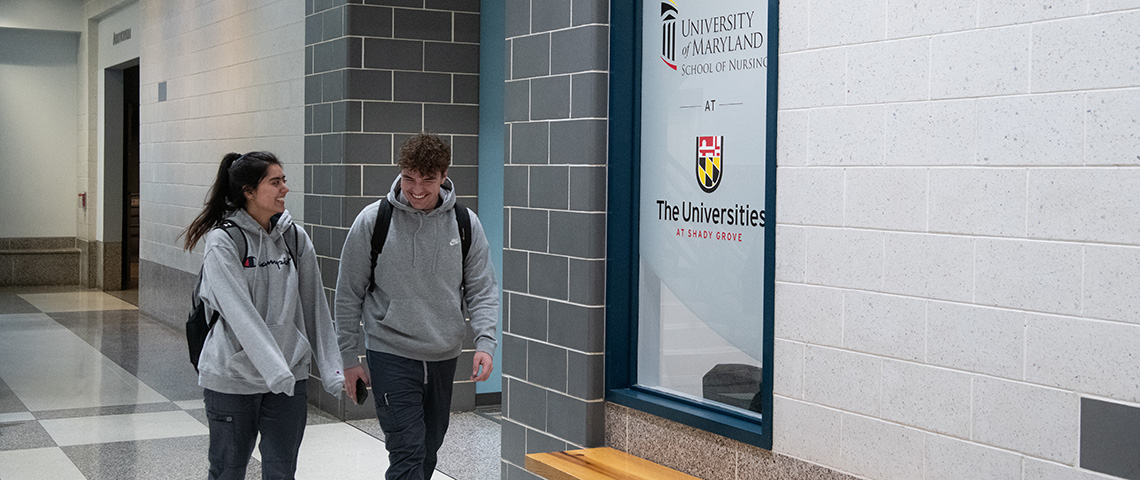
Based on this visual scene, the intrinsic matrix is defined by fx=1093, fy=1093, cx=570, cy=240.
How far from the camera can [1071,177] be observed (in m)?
2.61

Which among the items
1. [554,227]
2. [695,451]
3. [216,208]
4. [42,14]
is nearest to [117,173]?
[42,14]

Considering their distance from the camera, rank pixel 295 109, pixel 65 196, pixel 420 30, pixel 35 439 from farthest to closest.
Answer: pixel 65 196 → pixel 295 109 → pixel 420 30 → pixel 35 439

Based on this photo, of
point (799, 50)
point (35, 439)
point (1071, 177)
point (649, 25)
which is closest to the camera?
point (1071, 177)

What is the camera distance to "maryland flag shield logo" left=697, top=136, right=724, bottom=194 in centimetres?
382

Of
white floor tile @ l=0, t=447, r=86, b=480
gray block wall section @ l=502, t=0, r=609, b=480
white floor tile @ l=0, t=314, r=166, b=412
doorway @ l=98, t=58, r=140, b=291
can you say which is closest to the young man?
gray block wall section @ l=502, t=0, r=609, b=480

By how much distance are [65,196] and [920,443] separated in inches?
555

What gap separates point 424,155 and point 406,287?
48 cm

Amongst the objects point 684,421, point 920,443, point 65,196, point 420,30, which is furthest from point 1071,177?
point 65,196

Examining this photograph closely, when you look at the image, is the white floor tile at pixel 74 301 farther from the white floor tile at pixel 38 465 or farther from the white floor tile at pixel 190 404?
the white floor tile at pixel 38 465

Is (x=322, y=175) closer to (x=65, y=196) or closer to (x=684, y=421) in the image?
(x=684, y=421)

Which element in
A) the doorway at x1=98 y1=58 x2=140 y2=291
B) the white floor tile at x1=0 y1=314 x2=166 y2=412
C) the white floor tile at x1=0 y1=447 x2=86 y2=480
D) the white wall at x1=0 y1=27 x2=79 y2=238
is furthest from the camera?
the white wall at x1=0 y1=27 x2=79 y2=238

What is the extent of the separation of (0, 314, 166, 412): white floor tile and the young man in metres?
3.96

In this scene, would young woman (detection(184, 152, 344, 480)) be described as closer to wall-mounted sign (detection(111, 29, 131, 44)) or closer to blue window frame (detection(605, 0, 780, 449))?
blue window frame (detection(605, 0, 780, 449))

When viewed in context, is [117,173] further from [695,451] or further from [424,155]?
[695,451]
